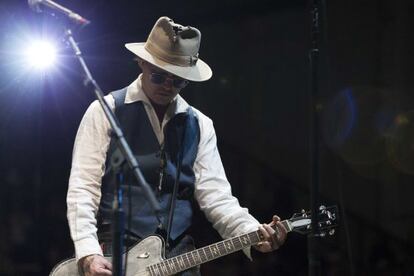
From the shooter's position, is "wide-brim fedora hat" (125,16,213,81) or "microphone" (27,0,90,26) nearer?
"microphone" (27,0,90,26)

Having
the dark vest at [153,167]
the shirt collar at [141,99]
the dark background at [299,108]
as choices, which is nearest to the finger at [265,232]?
the dark vest at [153,167]

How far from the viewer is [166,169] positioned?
8.73 feet

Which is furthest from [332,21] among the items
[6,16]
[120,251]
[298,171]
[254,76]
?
[120,251]

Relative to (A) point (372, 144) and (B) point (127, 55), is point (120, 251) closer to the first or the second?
(B) point (127, 55)

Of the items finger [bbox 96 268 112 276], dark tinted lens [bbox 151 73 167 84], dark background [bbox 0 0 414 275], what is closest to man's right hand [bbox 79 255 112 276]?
finger [bbox 96 268 112 276]

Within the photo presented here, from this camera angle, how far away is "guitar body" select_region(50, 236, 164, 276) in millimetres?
2520

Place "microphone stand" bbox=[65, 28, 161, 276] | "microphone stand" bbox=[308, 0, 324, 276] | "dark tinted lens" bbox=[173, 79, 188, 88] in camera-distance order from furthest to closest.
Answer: "dark tinted lens" bbox=[173, 79, 188, 88] → "microphone stand" bbox=[308, 0, 324, 276] → "microphone stand" bbox=[65, 28, 161, 276]

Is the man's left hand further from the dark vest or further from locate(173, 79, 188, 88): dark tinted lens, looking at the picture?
locate(173, 79, 188, 88): dark tinted lens

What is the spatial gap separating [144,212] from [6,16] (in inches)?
80.2

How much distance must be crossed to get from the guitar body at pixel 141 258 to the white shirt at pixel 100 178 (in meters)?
0.13

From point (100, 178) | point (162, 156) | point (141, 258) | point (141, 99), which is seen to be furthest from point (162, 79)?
point (141, 258)

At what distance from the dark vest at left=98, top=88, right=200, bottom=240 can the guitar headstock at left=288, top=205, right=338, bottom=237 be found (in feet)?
1.50

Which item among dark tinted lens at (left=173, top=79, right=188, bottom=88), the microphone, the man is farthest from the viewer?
dark tinted lens at (left=173, top=79, right=188, bottom=88)

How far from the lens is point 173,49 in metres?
2.73
